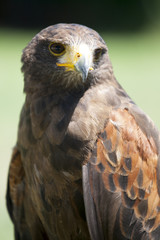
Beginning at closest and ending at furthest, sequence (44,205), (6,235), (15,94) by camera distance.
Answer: (44,205)
(6,235)
(15,94)

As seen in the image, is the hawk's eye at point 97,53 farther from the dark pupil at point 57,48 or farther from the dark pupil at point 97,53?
the dark pupil at point 57,48

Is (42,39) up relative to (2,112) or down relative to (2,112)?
up

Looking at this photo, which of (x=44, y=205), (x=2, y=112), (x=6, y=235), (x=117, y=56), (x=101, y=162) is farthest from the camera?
(x=117, y=56)

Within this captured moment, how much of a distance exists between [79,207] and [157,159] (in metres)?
0.64

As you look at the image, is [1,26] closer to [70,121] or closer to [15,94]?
[15,94]

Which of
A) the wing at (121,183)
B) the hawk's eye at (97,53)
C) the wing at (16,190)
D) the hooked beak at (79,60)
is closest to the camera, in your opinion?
the hooked beak at (79,60)

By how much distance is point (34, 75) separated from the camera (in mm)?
4020

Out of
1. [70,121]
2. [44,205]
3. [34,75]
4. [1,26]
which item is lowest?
[44,205]

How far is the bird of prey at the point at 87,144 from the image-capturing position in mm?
3822

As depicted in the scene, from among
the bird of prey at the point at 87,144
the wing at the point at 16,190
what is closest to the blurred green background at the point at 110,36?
the wing at the point at 16,190

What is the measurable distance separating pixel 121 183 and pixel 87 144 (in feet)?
1.17

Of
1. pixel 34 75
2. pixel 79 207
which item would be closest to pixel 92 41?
pixel 34 75

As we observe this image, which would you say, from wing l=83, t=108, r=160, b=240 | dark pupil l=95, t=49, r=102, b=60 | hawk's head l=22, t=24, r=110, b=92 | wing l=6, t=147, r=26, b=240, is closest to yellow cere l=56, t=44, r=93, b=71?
hawk's head l=22, t=24, r=110, b=92

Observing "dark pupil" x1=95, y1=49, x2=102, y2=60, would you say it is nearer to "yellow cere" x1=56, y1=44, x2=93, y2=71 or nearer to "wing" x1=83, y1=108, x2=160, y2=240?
"yellow cere" x1=56, y1=44, x2=93, y2=71
